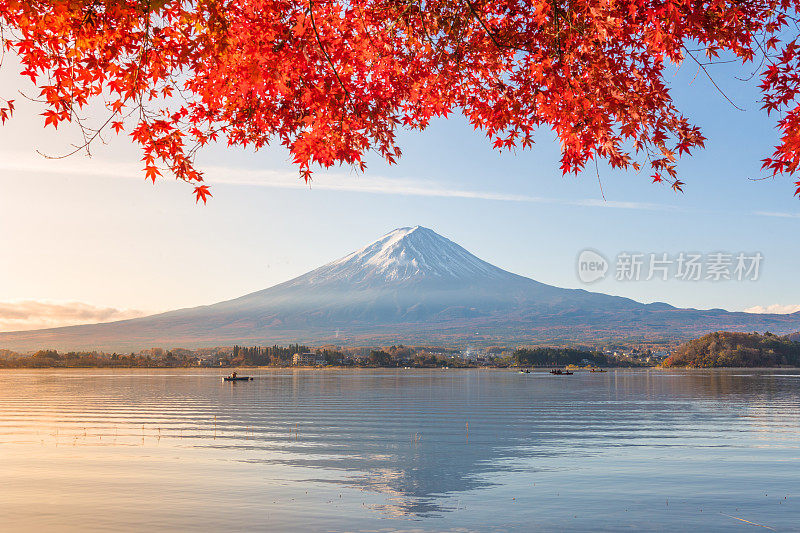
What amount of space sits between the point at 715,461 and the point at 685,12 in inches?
949

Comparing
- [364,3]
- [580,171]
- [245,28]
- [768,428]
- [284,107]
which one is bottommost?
[768,428]

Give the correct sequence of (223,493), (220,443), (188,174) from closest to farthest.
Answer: (188,174)
(223,493)
(220,443)

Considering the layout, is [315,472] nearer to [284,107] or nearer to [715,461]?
[715,461]

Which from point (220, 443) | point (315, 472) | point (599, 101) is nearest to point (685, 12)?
point (599, 101)

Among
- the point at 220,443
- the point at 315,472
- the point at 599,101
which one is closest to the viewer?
the point at 599,101

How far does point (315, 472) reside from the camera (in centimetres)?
2456

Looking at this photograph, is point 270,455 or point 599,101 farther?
point 270,455

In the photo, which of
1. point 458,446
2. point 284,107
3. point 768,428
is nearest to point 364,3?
point 284,107

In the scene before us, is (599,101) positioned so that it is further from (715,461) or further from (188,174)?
(715,461)

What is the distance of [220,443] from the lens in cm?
3338

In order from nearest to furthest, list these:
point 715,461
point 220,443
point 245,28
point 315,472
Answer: point 245,28 < point 315,472 < point 715,461 < point 220,443

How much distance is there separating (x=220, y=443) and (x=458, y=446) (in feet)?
37.6

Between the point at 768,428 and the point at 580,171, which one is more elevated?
the point at 580,171

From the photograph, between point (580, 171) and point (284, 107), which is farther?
point (284, 107)
